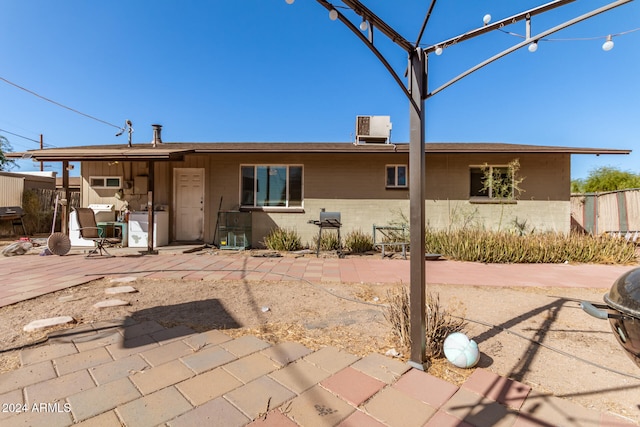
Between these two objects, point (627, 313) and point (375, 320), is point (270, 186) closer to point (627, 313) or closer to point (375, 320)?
point (375, 320)

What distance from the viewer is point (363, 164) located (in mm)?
8383

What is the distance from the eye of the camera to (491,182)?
26.1 feet

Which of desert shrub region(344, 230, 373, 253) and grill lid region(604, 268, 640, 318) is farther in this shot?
desert shrub region(344, 230, 373, 253)

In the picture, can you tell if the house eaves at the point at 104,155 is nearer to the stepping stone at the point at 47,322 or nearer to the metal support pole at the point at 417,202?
the stepping stone at the point at 47,322

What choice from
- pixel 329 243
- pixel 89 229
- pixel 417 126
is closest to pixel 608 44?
pixel 417 126

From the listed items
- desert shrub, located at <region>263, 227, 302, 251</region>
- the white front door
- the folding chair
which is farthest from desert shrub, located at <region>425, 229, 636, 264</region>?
the folding chair

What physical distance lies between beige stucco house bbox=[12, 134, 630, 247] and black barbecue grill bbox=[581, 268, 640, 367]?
696cm

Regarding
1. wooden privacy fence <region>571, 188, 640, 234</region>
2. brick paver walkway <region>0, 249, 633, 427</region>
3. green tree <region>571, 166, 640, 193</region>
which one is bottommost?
brick paver walkway <region>0, 249, 633, 427</region>

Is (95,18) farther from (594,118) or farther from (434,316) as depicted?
(594,118)

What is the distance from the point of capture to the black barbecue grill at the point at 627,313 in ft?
3.72

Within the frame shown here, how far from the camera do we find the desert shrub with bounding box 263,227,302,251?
7.77 m

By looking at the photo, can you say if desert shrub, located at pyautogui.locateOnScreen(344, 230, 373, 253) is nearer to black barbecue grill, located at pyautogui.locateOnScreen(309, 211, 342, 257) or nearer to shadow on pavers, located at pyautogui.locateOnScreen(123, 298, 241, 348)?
black barbecue grill, located at pyautogui.locateOnScreen(309, 211, 342, 257)

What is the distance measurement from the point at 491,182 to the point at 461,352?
7348 mm

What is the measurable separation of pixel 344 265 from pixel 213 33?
26.7 ft
